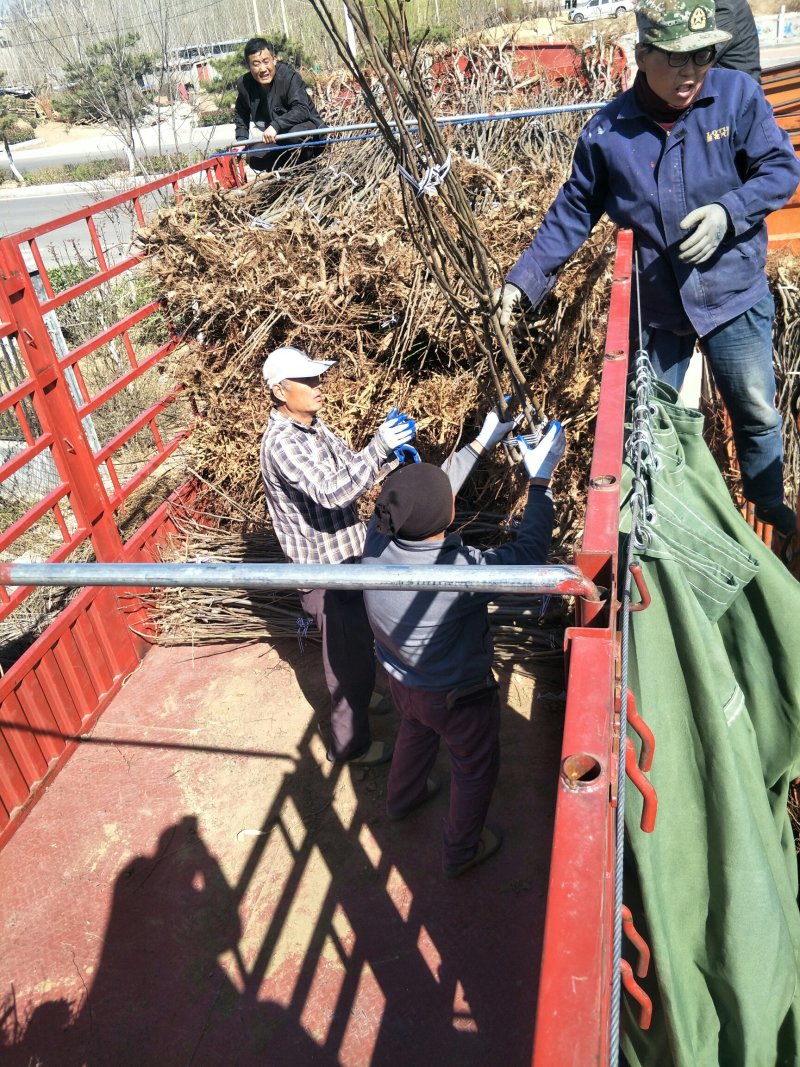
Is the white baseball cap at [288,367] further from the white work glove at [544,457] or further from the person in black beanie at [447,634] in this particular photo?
the white work glove at [544,457]

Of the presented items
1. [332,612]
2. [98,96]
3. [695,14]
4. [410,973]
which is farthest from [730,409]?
Answer: [98,96]

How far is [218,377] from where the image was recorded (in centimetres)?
474

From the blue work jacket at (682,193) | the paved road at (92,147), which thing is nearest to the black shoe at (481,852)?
the blue work jacket at (682,193)

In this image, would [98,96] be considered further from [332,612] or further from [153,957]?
[153,957]

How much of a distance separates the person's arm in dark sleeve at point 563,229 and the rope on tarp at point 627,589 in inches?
38.6

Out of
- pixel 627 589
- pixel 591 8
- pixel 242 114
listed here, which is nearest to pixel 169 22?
pixel 242 114

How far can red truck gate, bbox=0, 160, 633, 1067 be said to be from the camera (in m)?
0.86

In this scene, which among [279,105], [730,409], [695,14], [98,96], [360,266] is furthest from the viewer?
[98,96]

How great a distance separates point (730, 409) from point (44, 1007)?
3433 millimetres

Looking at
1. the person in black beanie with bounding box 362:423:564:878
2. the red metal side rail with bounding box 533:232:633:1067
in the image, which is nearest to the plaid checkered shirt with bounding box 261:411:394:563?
the person in black beanie with bounding box 362:423:564:878

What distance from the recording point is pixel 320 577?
1527mm

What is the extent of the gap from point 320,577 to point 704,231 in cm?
192

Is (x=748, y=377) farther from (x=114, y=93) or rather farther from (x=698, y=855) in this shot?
(x=114, y=93)

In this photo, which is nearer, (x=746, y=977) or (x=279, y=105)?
(x=746, y=977)
